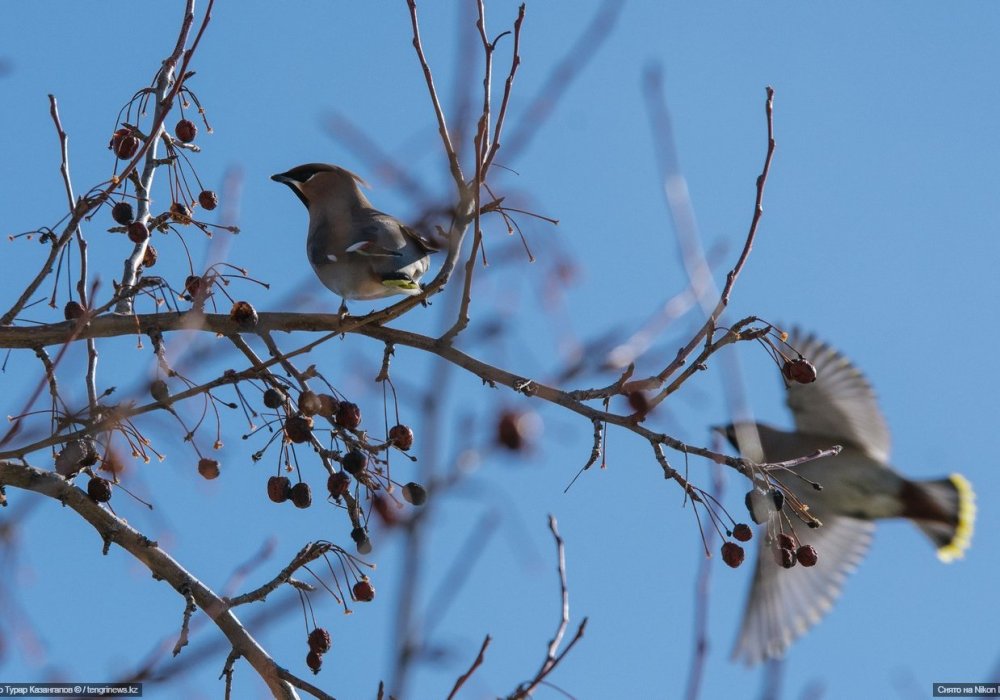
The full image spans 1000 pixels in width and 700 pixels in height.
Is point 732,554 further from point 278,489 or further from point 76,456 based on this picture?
point 76,456

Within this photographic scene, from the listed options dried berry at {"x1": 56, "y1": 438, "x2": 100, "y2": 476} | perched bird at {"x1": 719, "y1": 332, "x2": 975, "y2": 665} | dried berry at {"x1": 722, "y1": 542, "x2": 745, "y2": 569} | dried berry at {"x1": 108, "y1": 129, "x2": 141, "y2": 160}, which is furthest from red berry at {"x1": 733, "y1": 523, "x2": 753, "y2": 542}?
perched bird at {"x1": 719, "y1": 332, "x2": 975, "y2": 665}

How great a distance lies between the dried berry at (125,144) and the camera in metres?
4.00

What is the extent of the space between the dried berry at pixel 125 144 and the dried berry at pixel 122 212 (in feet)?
0.65

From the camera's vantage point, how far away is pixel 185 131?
14.2 ft

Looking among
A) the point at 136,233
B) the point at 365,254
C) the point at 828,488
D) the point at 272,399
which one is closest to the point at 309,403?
the point at 272,399

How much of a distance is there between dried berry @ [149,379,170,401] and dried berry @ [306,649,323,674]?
0.82 meters

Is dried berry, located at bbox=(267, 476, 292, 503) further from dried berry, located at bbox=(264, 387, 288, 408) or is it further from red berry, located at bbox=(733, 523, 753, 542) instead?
red berry, located at bbox=(733, 523, 753, 542)

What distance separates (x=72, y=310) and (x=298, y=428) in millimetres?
1025

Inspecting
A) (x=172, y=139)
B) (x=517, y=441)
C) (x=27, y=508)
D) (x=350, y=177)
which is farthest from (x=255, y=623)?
(x=350, y=177)

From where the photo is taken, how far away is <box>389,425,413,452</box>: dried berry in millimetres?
3635

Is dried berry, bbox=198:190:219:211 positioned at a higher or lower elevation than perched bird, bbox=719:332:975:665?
lower

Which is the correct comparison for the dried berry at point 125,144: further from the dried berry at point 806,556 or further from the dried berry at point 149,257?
the dried berry at point 806,556

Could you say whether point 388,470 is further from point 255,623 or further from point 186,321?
point 255,623

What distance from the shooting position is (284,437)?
A: 3.64m
